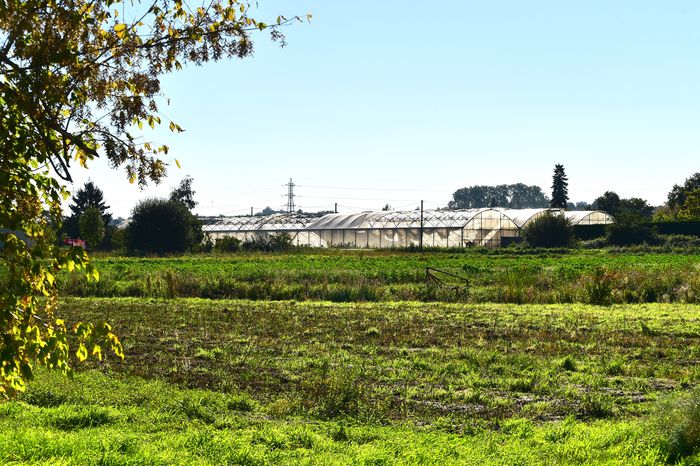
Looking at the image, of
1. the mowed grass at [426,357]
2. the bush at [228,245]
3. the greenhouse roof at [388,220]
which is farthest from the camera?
the greenhouse roof at [388,220]

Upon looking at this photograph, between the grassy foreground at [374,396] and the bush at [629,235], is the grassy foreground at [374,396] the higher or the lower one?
the lower one

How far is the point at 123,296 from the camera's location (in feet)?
111

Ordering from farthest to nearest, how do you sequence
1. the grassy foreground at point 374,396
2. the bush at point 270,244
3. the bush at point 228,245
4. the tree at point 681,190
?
the tree at point 681,190 → the bush at point 228,245 → the bush at point 270,244 → the grassy foreground at point 374,396

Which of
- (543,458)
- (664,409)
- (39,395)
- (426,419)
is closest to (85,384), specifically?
(39,395)

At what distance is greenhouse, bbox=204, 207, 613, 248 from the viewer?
76938mm

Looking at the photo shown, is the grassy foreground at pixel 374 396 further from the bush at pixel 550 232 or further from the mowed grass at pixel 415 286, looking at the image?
the bush at pixel 550 232

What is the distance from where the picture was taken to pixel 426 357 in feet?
52.6

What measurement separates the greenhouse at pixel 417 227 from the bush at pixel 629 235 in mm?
5380

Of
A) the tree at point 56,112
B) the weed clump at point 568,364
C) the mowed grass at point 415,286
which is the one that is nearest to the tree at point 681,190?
the mowed grass at point 415,286

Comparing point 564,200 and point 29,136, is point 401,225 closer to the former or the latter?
point 564,200

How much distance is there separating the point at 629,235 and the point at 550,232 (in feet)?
22.3

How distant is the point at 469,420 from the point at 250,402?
126 inches

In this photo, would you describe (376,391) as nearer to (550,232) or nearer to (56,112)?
(56,112)

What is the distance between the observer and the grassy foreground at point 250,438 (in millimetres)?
8453
